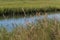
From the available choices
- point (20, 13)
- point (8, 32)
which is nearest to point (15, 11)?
point (20, 13)

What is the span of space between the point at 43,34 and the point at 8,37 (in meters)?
1.13

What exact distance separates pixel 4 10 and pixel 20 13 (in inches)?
63.0

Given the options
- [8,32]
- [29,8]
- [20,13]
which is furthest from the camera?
[29,8]

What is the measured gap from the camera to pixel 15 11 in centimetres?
2239

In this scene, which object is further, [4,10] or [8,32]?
[4,10]

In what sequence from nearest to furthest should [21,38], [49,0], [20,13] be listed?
[21,38] < [20,13] < [49,0]

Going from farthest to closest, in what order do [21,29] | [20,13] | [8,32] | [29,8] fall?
[29,8] < [20,13] < [8,32] < [21,29]

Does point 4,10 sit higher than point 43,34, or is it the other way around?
point 43,34

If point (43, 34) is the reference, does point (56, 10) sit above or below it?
below

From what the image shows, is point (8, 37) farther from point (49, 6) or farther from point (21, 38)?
point (49, 6)

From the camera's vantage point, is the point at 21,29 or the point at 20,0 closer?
the point at 21,29

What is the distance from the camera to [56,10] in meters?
23.4

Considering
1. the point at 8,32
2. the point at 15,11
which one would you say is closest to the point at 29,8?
the point at 15,11

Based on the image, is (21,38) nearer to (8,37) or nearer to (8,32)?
(8,37)
